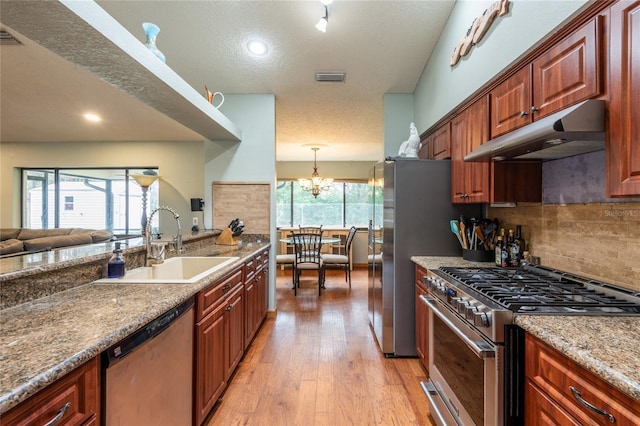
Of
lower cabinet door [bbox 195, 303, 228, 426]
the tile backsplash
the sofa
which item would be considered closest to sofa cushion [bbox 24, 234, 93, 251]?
the sofa

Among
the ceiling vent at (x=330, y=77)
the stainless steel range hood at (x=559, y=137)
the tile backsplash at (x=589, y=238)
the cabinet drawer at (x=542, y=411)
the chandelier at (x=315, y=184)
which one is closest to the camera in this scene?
the cabinet drawer at (x=542, y=411)

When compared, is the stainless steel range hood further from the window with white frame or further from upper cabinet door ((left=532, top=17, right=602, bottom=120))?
the window with white frame

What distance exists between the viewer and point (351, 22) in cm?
254

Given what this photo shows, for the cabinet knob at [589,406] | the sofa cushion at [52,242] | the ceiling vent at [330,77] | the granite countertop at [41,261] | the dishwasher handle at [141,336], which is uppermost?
the ceiling vent at [330,77]

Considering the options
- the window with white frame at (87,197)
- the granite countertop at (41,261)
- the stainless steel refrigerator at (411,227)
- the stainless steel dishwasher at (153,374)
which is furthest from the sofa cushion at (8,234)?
the stainless steel refrigerator at (411,227)

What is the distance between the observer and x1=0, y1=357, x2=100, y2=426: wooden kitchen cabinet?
685mm

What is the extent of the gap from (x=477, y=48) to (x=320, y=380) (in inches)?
105

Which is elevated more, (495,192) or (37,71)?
(37,71)

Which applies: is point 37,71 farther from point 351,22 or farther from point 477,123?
point 477,123

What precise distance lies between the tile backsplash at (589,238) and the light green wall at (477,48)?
2.95 feet

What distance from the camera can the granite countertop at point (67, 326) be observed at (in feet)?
2.32

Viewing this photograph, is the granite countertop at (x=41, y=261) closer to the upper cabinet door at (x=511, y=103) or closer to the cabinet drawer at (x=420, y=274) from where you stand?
the cabinet drawer at (x=420, y=274)

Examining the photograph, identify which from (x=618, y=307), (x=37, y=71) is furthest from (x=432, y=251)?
(x=37, y=71)

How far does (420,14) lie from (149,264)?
2.86 metres
